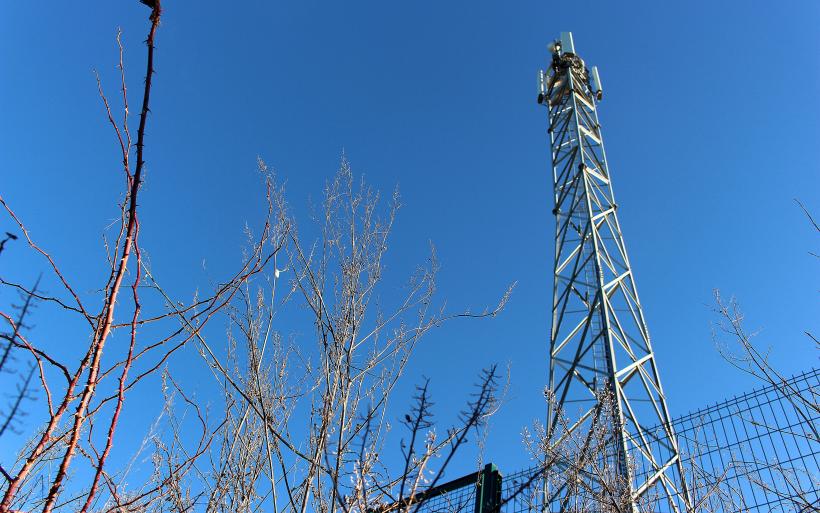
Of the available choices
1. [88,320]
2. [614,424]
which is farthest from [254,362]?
[614,424]

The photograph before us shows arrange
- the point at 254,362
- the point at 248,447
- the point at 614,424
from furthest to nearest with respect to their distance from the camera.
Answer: the point at 614,424 → the point at 248,447 → the point at 254,362

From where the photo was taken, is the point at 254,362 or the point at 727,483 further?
the point at 727,483

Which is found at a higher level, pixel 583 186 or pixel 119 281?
pixel 583 186

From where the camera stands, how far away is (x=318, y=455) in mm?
2381

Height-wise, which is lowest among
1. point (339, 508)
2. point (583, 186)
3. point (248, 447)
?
point (339, 508)

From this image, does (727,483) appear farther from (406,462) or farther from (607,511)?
(406,462)

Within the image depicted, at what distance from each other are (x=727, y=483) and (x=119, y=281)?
14.1 feet

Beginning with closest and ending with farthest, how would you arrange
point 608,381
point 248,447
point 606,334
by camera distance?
point 248,447
point 608,381
point 606,334

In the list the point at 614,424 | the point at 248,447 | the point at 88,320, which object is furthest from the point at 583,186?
the point at 88,320

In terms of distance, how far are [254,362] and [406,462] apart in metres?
1.39

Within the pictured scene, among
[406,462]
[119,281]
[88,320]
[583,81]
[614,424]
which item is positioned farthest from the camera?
[583,81]

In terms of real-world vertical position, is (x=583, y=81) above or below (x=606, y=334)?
above

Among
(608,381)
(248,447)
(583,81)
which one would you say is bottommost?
(248,447)

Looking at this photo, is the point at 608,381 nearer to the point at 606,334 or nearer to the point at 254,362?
the point at 606,334
